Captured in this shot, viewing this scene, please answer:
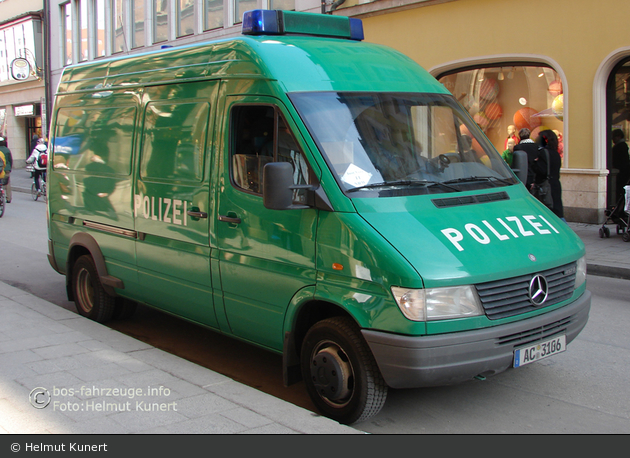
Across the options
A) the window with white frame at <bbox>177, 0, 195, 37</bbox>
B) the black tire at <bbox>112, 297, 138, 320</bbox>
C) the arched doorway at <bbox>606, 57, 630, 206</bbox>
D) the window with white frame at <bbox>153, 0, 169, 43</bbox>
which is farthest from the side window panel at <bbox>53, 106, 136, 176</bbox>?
the window with white frame at <bbox>153, 0, 169, 43</bbox>

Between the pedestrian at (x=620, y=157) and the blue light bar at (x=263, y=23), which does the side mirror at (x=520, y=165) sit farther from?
the pedestrian at (x=620, y=157)

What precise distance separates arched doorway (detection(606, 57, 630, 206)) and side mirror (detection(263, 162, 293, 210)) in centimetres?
1091

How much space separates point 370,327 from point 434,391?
120 cm

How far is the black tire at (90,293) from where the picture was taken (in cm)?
678

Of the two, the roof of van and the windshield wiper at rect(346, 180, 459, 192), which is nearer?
the windshield wiper at rect(346, 180, 459, 192)

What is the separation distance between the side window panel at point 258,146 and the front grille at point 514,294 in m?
1.32

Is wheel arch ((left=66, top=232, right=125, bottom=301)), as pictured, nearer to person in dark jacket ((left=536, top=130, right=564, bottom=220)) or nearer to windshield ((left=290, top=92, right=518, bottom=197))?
windshield ((left=290, top=92, right=518, bottom=197))

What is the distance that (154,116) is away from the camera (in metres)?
5.79

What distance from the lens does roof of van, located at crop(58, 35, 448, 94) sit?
470 cm

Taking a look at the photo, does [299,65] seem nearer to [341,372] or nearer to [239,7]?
[341,372]

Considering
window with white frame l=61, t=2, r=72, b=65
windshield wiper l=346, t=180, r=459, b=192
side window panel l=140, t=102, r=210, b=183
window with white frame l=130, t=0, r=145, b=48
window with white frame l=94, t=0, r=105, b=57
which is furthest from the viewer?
window with white frame l=61, t=2, r=72, b=65

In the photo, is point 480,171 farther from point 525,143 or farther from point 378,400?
point 525,143

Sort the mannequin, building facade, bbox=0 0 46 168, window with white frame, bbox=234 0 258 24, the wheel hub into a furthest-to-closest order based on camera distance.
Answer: building facade, bbox=0 0 46 168, window with white frame, bbox=234 0 258 24, the mannequin, the wheel hub
